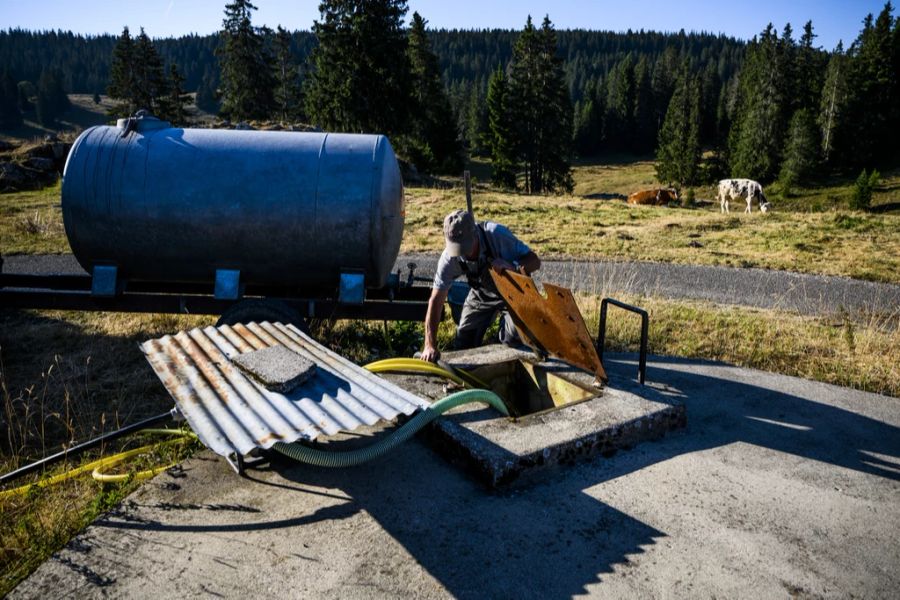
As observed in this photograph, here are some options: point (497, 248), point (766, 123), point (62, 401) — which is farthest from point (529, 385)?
point (766, 123)

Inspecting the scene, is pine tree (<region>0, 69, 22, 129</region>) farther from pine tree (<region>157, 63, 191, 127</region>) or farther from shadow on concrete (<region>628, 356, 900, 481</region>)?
shadow on concrete (<region>628, 356, 900, 481</region>)

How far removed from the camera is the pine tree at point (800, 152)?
44.8 m

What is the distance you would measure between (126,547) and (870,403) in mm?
5398

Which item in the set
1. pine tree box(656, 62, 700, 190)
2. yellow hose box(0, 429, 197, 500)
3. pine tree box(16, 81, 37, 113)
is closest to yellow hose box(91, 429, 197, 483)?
yellow hose box(0, 429, 197, 500)

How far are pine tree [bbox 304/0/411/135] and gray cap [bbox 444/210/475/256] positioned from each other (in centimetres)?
2858

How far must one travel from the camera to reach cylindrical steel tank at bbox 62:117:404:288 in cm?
511

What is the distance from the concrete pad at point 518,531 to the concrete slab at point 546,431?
9cm

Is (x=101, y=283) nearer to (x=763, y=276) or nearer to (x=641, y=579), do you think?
(x=641, y=579)

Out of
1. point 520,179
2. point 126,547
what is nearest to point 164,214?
point 126,547

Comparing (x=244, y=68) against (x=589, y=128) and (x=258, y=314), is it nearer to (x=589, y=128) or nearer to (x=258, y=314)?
(x=258, y=314)

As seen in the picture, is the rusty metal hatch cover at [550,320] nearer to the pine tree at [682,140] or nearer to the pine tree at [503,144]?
the pine tree at [503,144]

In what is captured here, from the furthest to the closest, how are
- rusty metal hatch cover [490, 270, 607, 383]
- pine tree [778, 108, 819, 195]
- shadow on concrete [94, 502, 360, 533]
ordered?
1. pine tree [778, 108, 819, 195]
2. rusty metal hatch cover [490, 270, 607, 383]
3. shadow on concrete [94, 502, 360, 533]

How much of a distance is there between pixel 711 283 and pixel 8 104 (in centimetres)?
11149

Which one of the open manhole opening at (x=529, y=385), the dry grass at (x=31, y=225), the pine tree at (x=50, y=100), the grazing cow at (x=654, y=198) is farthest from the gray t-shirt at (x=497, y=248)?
the pine tree at (x=50, y=100)
